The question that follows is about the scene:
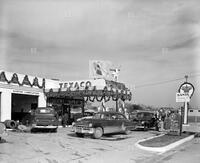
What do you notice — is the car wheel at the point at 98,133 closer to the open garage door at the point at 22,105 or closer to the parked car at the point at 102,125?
the parked car at the point at 102,125

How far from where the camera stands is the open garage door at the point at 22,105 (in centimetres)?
2989

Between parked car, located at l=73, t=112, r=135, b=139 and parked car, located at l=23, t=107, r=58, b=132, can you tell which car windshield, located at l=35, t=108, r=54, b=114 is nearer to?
parked car, located at l=23, t=107, r=58, b=132

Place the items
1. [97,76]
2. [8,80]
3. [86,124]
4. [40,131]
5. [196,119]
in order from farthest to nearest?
Result: [196,119] → [97,76] → [8,80] → [40,131] → [86,124]

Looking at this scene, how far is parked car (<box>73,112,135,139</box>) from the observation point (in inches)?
728

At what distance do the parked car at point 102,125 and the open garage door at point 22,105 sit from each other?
11.1 meters

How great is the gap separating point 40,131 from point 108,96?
7840 millimetres

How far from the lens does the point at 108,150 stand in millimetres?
13859

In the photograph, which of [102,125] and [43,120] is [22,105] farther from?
[102,125]

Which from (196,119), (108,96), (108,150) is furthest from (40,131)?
(196,119)

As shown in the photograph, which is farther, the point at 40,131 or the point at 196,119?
the point at 196,119

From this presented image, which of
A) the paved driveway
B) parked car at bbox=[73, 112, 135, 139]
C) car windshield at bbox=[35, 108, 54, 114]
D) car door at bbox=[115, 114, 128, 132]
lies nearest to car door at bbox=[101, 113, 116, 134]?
parked car at bbox=[73, 112, 135, 139]

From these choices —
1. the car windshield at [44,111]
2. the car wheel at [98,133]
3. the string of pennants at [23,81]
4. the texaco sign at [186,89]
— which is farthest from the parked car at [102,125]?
the string of pennants at [23,81]

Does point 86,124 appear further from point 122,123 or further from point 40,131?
point 40,131

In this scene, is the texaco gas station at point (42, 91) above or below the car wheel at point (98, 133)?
above
